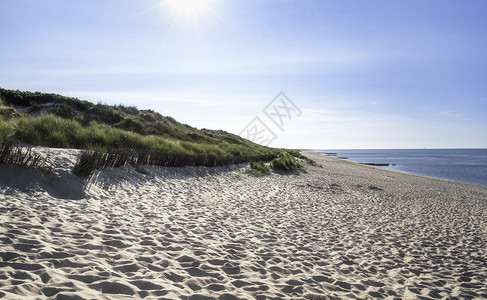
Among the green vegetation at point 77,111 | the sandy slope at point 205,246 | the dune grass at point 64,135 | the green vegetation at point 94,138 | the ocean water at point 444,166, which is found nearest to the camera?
the sandy slope at point 205,246

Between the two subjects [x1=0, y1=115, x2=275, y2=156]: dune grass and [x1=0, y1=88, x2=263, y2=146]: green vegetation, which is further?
[x1=0, y1=88, x2=263, y2=146]: green vegetation

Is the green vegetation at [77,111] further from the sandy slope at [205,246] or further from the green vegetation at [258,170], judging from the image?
the sandy slope at [205,246]

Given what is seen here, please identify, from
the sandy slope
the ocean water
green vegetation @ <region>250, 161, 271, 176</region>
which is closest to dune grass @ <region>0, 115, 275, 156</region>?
the sandy slope

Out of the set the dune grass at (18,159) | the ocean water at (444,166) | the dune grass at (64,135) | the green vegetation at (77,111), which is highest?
the green vegetation at (77,111)

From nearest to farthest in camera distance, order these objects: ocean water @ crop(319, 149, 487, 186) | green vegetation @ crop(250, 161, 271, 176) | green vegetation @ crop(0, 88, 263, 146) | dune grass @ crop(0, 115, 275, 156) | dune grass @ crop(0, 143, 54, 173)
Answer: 1. dune grass @ crop(0, 143, 54, 173)
2. dune grass @ crop(0, 115, 275, 156)
3. green vegetation @ crop(250, 161, 271, 176)
4. green vegetation @ crop(0, 88, 263, 146)
5. ocean water @ crop(319, 149, 487, 186)

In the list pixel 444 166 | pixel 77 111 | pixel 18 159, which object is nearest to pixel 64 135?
pixel 18 159

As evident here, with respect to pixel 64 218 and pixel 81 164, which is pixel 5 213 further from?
pixel 81 164

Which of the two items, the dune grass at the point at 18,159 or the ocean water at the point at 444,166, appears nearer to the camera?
the dune grass at the point at 18,159

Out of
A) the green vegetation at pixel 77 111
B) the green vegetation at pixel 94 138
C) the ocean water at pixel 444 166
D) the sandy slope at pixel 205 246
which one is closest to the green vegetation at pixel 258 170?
the green vegetation at pixel 94 138

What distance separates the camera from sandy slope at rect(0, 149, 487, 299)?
313 cm

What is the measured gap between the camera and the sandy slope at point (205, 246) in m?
3.13

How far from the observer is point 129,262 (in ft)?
11.7

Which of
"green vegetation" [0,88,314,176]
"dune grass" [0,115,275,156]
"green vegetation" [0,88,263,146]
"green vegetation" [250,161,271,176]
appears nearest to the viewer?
"green vegetation" [0,88,314,176]

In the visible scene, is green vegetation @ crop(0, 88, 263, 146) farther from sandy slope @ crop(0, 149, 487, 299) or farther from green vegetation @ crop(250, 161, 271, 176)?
sandy slope @ crop(0, 149, 487, 299)
